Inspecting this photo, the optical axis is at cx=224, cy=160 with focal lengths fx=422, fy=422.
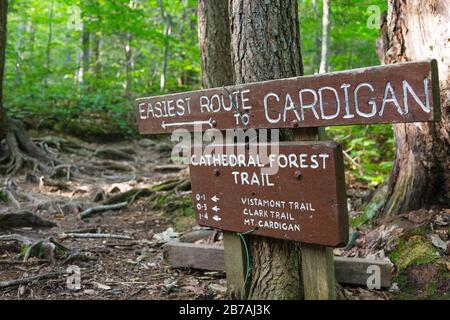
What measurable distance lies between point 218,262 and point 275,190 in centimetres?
144

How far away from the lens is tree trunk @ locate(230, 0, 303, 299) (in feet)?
10.3

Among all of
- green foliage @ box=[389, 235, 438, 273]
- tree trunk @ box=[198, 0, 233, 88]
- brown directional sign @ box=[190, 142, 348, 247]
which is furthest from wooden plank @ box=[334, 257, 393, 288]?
tree trunk @ box=[198, 0, 233, 88]

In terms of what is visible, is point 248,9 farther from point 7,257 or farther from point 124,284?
point 7,257

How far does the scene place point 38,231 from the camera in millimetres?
5711

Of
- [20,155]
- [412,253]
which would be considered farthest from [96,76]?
[412,253]

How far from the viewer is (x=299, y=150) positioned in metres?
2.76

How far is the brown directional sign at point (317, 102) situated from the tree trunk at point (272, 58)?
1.08 feet

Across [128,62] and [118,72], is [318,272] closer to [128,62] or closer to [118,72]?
[128,62]

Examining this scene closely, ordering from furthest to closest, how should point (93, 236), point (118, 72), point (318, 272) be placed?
point (118, 72), point (93, 236), point (318, 272)

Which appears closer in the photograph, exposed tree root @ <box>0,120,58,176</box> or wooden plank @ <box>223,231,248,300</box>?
wooden plank @ <box>223,231,248,300</box>

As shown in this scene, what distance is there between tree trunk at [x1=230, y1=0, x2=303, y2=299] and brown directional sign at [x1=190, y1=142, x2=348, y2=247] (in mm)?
280

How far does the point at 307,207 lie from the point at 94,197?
5910 millimetres

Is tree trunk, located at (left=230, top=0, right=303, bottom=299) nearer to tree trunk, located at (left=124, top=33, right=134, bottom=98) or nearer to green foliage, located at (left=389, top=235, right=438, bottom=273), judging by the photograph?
green foliage, located at (left=389, top=235, right=438, bottom=273)
